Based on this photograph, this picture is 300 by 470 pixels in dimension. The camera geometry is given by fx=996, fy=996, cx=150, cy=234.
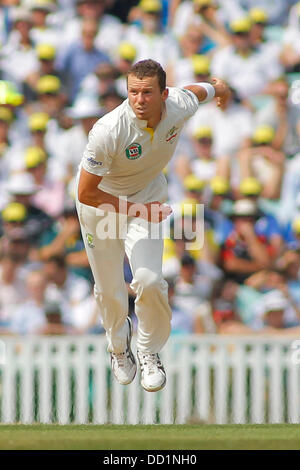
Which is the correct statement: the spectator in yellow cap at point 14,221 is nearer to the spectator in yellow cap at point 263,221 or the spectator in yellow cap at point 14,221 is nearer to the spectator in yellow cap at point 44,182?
the spectator in yellow cap at point 44,182

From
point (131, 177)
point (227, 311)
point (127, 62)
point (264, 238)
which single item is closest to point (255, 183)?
point (264, 238)

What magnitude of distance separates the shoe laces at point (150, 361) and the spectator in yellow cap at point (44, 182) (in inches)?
140

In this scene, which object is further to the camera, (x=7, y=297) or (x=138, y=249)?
(x=7, y=297)

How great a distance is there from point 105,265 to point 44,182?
388cm

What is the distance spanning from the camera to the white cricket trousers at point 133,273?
6.49 meters

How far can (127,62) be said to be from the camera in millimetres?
10992

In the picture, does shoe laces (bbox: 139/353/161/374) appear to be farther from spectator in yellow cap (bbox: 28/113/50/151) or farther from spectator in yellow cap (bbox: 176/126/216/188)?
spectator in yellow cap (bbox: 28/113/50/151)

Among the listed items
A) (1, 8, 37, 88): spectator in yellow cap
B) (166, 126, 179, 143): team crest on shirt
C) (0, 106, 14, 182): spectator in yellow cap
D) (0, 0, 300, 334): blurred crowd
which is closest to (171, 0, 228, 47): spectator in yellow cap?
(0, 0, 300, 334): blurred crowd

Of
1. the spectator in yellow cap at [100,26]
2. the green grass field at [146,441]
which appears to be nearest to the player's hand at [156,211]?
the green grass field at [146,441]

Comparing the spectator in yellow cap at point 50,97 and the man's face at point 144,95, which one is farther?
the spectator in yellow cap at point 50,97

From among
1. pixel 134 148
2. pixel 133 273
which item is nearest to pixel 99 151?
pixel 134 148

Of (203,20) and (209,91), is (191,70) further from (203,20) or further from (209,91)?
(209,91)

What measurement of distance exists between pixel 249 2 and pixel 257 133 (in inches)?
67.6

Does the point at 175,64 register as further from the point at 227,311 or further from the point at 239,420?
the point at 239,420
